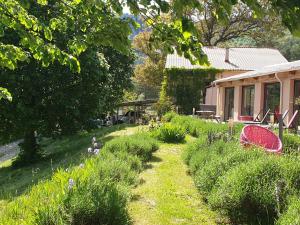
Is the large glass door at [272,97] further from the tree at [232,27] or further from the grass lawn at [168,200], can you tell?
the tree at [232,27]

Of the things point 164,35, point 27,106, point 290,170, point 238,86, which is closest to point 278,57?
point 238,86

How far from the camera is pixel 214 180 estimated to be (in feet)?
Answer: 21.8

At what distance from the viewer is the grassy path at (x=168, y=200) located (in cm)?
618

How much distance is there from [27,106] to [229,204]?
41.5 ft

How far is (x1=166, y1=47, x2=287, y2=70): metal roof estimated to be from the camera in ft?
107

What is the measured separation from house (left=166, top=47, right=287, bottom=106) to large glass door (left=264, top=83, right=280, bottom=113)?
10733 mm

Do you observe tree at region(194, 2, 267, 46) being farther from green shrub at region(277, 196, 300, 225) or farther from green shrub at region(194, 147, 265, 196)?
green shrub at region(277, 196, 300, 225)

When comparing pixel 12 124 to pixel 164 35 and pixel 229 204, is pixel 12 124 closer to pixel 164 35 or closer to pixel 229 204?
pixel 229 204

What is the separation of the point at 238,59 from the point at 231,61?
1.09 metres

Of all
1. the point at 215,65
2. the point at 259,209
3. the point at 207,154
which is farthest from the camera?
the point at 215,65

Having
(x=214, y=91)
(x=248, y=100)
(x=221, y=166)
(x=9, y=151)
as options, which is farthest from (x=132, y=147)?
(x=214, y=91)

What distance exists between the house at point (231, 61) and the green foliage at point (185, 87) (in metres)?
0.49

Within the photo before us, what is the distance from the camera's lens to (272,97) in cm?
2056

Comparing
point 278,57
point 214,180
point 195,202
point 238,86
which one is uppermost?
point 278,57
